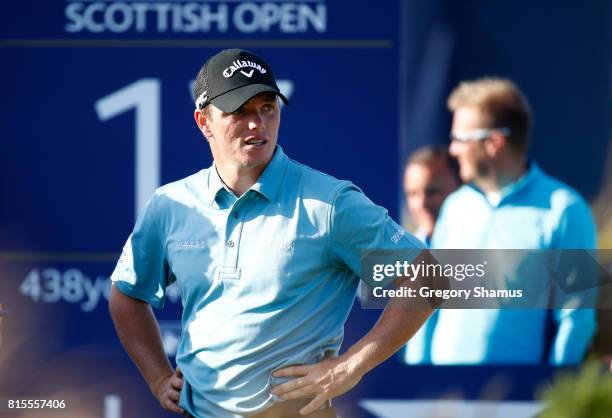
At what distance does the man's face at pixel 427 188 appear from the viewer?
408 centimetres

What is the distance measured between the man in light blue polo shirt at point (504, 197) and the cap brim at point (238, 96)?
1487mm

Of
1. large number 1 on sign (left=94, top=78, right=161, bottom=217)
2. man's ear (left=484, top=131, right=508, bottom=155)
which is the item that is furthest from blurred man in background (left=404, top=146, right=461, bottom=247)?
large number 1 on sign (left=94, top=78, right=161, bottom=217)

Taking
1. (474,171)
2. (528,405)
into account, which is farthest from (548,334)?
(474,171)

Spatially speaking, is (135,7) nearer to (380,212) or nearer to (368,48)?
(368,48)

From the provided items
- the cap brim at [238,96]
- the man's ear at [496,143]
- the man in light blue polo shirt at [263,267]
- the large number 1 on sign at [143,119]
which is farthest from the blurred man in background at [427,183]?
the cap brim at [238,96]

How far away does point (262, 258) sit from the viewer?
8.85 feet

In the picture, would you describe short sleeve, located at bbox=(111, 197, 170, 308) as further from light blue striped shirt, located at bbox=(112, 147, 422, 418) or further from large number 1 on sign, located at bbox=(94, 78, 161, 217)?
large number 1 on sign, located at bbox=(94, 78, 161, 217)

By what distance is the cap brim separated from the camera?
8.85 feet

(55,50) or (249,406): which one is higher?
(55,50)

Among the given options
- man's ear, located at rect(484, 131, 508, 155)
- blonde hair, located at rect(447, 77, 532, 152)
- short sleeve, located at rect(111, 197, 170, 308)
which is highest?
blonde hair, located at rect(447, 77, 532, 152)

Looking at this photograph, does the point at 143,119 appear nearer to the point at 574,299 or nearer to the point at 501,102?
the point at 501,102

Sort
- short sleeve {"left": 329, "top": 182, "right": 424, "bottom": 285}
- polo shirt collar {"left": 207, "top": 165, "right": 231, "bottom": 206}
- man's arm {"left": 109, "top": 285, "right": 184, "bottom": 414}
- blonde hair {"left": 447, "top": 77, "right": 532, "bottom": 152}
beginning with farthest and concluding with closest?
blonde hair {"left": 447, "top": 77, "right": 532, "bottom": 152}, man's arm {"left": 109, "top": 285, "right": 184, "bottom": 414}, polo shirt collar {"left": 207, "top": 165, "right": 231, "bottom": 206}, short sleeve {"left": 329, "top": 182, "right": 424, "bottom": 285}

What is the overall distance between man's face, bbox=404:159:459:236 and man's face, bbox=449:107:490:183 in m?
0.05

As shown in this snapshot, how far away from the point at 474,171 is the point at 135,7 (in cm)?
135
